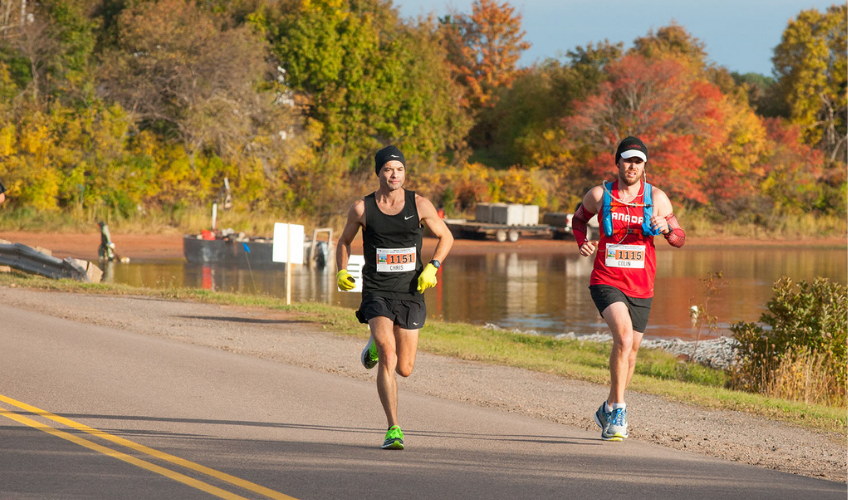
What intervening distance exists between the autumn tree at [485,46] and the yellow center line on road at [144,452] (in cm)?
7251

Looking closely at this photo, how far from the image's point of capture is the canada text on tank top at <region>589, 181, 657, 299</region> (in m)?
7.62

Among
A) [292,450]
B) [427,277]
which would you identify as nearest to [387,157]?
[427,277]

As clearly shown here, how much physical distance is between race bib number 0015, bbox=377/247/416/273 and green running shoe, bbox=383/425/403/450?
1166 mm

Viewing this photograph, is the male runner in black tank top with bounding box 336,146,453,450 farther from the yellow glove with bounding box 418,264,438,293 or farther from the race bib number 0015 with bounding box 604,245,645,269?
the race bib number 0015 with bounding box 604,245,645,269

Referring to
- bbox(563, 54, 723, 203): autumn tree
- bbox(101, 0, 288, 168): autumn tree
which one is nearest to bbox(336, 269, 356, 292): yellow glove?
bbox(101, 0, 288, 168): autumn tree

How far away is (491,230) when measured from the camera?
169ft

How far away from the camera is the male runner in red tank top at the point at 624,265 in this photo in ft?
24.9

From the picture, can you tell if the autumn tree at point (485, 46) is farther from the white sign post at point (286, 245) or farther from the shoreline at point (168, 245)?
the white sign post at point (286, 245)

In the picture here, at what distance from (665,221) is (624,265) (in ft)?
1.58

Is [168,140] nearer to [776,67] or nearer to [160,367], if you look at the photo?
[160,367]

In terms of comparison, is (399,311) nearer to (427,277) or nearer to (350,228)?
(427,277)

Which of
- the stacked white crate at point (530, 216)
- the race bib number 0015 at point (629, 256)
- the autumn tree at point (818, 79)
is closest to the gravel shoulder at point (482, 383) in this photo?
the race bib number 0015 at point (629, 256)

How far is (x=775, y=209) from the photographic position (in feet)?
196

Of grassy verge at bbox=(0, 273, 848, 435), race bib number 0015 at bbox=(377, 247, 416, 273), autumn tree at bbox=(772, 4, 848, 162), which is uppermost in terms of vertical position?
autumn tree at bbox=(772, 4, 848, 162)
